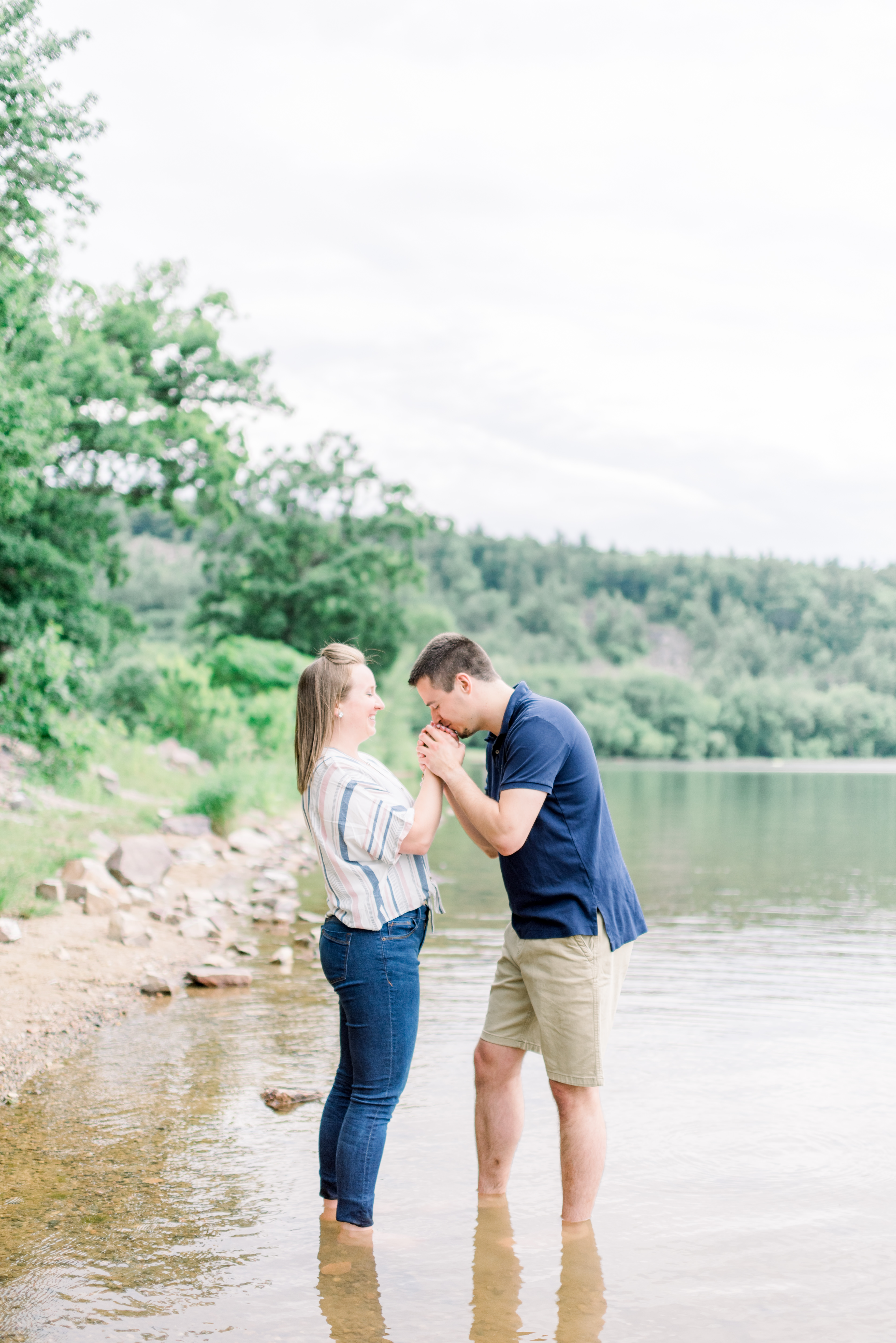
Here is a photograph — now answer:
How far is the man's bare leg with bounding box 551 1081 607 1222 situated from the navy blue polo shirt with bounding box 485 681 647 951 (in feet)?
1.73

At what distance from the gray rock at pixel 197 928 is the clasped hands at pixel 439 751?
6.15 meters

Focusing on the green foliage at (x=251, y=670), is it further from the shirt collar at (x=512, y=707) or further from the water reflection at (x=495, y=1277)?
the shirt collar at (x=512, y=707)

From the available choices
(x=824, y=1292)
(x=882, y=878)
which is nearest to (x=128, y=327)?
(x=882, y=878)

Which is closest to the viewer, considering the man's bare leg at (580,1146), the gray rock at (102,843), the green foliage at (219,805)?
the man's bare leg at (580,1146)

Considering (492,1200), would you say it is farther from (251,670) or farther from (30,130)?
(251,670)

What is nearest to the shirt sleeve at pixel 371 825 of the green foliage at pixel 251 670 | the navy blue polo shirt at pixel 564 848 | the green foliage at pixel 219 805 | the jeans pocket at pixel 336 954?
the jeans pocket at pixel 336 954

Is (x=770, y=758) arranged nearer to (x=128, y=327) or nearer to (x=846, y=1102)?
(x=128, y=327)

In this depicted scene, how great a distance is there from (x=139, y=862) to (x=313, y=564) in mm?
30009

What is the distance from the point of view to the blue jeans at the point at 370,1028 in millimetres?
3957

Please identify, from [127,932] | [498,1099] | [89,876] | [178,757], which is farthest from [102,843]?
[178,757]

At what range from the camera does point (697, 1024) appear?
7.48 metres

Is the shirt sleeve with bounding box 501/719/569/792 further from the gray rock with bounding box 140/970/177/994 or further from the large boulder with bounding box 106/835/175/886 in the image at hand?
the large boulder with bounding box 106/835/175/886

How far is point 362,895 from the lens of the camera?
3924 mm

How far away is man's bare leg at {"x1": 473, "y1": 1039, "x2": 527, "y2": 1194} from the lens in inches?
172
